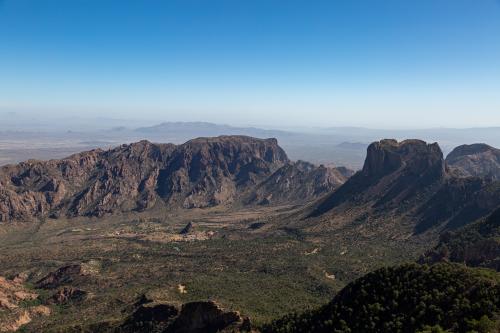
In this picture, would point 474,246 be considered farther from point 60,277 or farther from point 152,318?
point 60,277

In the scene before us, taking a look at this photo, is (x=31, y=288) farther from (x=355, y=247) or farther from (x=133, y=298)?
(x=355, y=247)

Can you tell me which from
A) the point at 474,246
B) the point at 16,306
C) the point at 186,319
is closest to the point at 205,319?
the point at 186,319

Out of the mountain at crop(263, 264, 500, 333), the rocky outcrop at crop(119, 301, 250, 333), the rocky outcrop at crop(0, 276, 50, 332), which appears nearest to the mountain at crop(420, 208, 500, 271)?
the mountain at crop(263, 264, 500, 333)

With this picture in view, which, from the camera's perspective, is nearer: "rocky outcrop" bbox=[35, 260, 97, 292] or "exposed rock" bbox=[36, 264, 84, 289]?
"rocky outcrop" bbox=[35, 260, 97, 292]

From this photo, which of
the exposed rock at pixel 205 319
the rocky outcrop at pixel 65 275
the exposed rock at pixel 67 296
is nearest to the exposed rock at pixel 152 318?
the exposed rock at pixel 205 319

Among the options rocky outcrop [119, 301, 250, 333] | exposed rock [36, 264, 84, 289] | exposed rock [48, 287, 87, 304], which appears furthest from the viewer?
exposed rock [36, 264, 84, 289]

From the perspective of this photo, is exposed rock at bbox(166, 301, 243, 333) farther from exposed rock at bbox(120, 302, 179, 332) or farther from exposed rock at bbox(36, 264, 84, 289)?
exposed rock at bbox(36, 264, 84, 289)

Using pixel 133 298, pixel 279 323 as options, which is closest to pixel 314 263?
pixel 133 298
